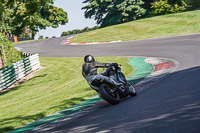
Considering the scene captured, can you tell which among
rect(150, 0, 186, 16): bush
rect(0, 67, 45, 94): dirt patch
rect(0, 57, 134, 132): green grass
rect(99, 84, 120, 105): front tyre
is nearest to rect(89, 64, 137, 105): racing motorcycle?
rect(99, 84, 120, 105): front tyre

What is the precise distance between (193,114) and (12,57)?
21204mm

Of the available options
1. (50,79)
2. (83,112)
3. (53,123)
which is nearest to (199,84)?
(83,112)

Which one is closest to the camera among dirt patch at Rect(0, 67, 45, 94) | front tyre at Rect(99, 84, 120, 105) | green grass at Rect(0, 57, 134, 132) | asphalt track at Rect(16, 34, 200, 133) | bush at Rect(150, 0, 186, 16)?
asphalt track at Rect(16, 34, 200, 133)

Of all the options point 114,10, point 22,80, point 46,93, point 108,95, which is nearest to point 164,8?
point 114,10

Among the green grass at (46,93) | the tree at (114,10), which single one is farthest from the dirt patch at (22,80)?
the tree at (114,10)

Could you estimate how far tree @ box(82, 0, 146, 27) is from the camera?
188 feet

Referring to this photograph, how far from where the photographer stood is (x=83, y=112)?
306 inches

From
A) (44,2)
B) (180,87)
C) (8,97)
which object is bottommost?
(8,97)

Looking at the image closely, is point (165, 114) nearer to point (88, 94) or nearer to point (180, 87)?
point (180, 87)

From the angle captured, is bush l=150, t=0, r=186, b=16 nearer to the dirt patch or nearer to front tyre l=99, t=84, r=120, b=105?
the dirt patch

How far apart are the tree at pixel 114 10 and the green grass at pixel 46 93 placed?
35349 mm

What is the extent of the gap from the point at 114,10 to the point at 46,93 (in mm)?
49135

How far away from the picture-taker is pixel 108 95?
742cm

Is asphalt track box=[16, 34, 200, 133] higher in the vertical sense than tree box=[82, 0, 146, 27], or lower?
lower
